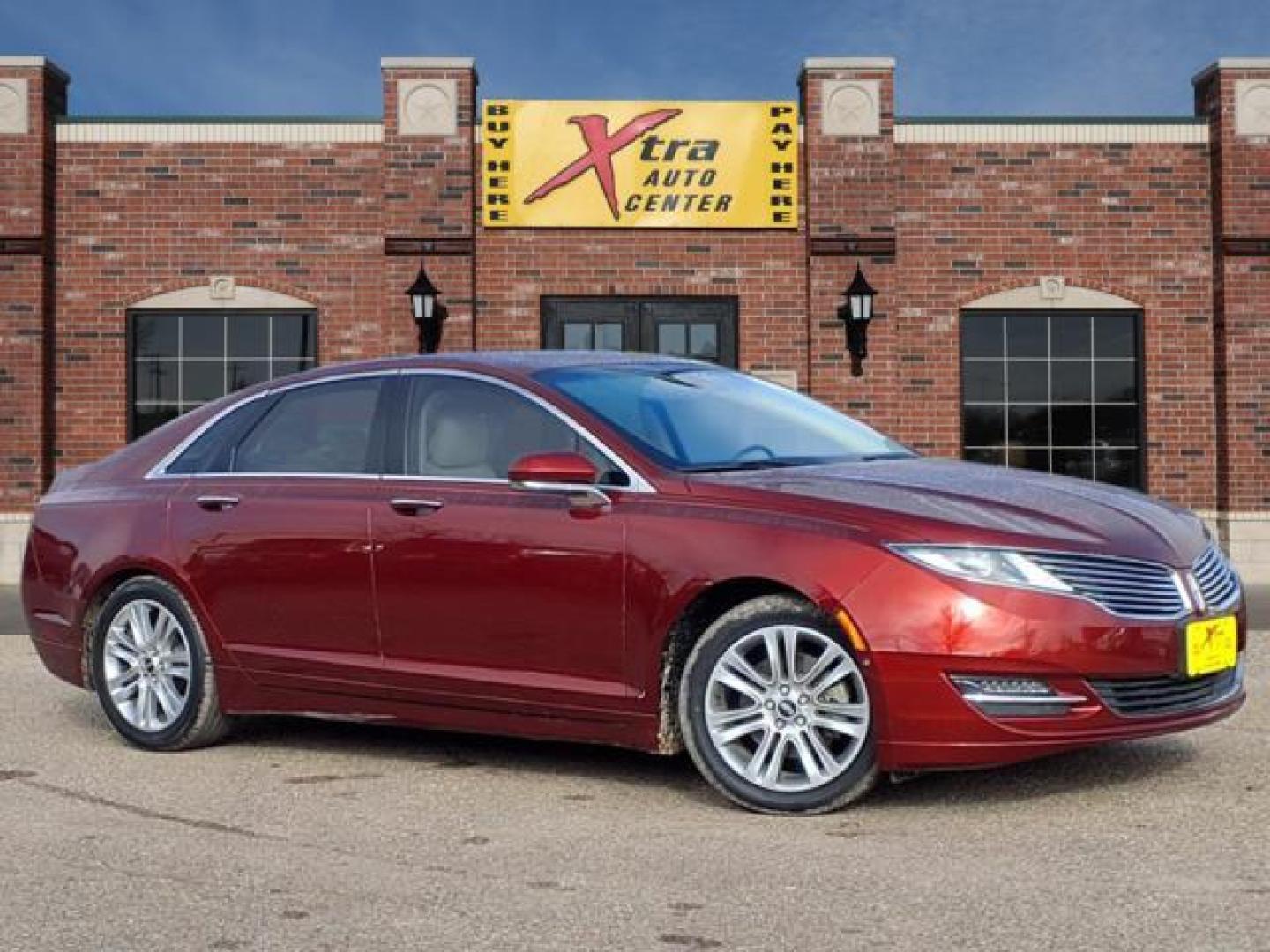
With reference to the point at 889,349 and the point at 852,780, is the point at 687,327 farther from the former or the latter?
the point at 852,780

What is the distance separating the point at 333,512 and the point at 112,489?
4.51 ft

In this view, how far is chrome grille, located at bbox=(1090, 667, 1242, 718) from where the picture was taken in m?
5.29

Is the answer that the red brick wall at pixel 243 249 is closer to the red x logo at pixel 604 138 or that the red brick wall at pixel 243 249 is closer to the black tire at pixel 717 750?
the red x logo at pixel 604 138

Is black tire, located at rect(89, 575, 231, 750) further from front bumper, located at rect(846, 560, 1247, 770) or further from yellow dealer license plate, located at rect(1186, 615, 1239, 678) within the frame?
yellow dealer license plate, located at rect(1186, 615, 1239, 678)

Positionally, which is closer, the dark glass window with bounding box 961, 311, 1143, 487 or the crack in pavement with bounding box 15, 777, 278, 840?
the crack in pavement with bounding box 15, 777, 278, 840

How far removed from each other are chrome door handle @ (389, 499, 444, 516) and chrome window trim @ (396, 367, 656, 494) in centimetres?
10

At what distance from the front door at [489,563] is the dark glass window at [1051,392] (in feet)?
42.7

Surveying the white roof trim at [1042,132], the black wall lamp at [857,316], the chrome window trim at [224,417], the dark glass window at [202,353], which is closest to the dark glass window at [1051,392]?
the black wall lamp at [857,316]

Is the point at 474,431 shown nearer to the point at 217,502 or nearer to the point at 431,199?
the point at 217,502

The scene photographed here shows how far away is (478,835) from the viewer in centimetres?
525

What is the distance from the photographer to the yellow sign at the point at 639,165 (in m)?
18.6

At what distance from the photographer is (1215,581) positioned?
19.1ft

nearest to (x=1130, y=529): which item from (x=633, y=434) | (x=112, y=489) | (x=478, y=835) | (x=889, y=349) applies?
(x=633, y=434)

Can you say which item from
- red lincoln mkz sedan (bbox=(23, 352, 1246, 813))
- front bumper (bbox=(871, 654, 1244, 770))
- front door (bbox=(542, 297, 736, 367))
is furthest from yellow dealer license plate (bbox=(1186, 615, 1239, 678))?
front door (bbox=(542, 297, 736, 367))
